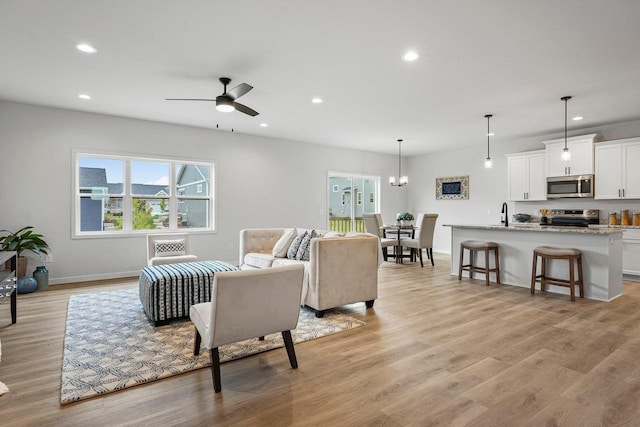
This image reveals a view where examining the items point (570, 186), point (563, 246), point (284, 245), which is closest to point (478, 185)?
point (570, 186)

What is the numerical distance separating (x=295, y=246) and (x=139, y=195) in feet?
10.9

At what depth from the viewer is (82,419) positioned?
1.97 m

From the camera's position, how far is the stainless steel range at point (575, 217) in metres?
5.64

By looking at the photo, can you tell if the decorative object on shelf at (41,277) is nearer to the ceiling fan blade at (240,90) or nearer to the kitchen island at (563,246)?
the ceiling fan blade at (240,90)

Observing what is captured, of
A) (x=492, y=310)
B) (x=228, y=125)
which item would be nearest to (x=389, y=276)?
(x=492, y=310)

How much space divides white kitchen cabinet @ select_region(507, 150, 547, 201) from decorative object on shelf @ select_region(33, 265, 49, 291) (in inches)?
336

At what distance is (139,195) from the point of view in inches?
247

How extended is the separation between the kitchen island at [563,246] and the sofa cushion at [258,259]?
3379mm

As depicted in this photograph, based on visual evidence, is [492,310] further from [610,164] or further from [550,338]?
[610,164]

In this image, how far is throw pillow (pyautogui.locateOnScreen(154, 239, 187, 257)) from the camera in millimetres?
5167

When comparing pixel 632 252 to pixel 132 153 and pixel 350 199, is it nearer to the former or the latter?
pixel 350 199

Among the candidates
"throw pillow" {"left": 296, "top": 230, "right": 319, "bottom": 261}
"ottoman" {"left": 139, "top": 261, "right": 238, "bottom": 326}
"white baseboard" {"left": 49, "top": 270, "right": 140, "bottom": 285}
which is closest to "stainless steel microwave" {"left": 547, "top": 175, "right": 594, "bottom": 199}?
"throw pillow" {"left": 296, "top": 230, "right": 319, "bottom": 261}

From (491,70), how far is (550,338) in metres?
A: 2.82

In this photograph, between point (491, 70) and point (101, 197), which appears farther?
point (101, 197)
